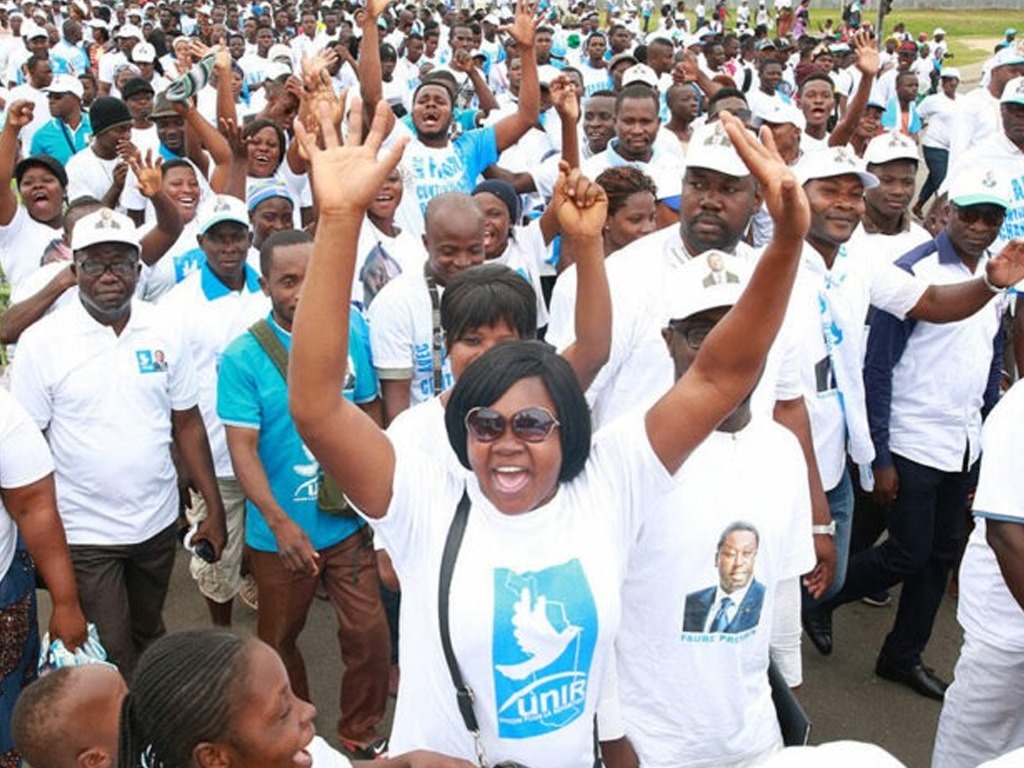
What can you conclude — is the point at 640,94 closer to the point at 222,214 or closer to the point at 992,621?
the point at 222,214

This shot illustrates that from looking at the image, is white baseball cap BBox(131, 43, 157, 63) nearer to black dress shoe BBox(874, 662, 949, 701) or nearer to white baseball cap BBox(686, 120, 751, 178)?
white baseball cap BBox(686, 120, 751, 178)

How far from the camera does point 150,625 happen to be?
430 centimetres

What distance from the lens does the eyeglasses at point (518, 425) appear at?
2.31 metres

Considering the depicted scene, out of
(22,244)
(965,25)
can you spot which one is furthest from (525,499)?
(965,25)

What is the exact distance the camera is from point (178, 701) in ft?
6.79

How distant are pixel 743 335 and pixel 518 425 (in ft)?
1.73

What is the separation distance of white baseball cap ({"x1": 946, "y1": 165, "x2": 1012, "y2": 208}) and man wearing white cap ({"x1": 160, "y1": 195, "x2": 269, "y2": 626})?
3.05 meters

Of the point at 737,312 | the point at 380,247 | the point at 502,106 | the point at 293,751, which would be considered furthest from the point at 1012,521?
the point at 502,106

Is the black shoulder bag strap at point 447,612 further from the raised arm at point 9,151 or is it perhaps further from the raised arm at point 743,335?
the raised arm at point 9,151

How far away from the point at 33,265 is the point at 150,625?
257 centimetres

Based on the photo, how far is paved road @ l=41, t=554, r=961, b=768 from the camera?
4.38m

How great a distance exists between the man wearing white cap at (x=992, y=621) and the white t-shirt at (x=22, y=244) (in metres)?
4.90

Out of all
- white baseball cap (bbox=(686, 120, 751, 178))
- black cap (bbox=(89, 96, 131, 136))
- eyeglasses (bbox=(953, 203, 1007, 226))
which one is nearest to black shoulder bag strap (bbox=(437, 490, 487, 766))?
white baseball cap (bbox=(686, 120, 751, 178))

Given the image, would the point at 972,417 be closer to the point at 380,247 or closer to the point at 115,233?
the point at 380,247
